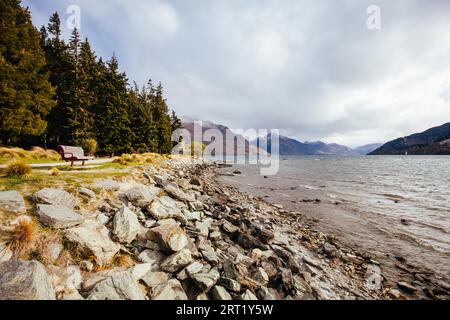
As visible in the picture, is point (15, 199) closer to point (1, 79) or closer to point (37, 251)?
point (37, 251)

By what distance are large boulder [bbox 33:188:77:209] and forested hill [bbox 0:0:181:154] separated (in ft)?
72.7

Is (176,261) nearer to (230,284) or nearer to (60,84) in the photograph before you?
(230,284)

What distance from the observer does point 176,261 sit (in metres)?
5.42

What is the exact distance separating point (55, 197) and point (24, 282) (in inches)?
126

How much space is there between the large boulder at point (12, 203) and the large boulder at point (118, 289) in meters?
3.29

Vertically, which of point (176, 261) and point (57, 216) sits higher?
point (57, 216)

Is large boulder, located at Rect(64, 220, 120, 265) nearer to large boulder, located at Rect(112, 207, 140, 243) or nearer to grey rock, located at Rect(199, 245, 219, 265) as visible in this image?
large boulder, located at Rect(112, 207, 140, 243)

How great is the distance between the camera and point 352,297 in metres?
6.60

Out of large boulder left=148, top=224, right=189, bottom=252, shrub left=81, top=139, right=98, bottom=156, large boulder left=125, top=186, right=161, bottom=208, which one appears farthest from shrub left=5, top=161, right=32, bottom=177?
shrub left=81, top=139, right=98, bottom=156

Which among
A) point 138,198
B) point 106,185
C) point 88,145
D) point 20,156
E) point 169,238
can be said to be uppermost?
point 88,145

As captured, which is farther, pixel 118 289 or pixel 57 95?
pixel 57 95

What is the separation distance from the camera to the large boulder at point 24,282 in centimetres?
340

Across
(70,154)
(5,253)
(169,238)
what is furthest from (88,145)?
(169,238)

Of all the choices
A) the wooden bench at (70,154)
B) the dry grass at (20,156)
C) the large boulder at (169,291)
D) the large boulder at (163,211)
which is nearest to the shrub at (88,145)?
the dry grass at (20,156)
